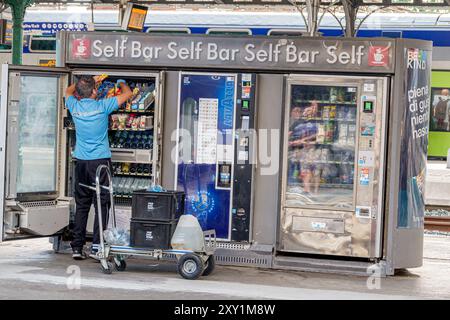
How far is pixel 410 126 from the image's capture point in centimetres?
1020

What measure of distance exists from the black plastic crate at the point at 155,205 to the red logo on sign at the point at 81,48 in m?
2.14

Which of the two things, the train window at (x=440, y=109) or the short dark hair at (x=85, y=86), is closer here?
the short dark hair at (x=85, y=86)

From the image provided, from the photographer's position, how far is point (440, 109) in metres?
27.6

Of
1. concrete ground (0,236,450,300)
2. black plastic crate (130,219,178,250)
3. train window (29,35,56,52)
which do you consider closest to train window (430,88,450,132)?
train window (29,35,56,52)

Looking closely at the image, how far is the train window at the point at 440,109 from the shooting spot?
1065 inches

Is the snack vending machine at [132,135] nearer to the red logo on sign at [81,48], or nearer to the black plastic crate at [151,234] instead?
the red logo on sign at [81,48]

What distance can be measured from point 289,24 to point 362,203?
42.0ft

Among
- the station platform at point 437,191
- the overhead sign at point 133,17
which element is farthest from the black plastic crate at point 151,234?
the station platform at point 437,191

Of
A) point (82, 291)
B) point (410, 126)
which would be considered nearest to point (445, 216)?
point (410, 126)

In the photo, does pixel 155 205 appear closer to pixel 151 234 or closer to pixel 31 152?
pixel 151 234

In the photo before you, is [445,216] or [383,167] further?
[445,216]

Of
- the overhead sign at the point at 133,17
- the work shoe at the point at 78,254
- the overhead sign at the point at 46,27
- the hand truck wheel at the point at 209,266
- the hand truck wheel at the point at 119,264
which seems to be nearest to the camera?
the hand truck wheel at the point at 209,266

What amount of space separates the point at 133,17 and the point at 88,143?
695 cm
